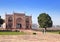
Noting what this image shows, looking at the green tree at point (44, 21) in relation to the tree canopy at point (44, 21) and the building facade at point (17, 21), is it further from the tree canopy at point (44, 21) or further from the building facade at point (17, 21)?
the building facade at point (17, 21)

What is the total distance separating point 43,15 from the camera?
72.2 metres

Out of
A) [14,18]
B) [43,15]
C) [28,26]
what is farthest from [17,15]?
[43,15]

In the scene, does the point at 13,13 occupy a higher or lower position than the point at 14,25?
higher

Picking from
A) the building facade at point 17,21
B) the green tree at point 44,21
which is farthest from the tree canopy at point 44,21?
the building facade at point 17,21

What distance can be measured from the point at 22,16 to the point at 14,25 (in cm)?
527

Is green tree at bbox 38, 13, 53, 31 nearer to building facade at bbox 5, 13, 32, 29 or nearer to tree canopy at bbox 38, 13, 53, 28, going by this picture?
tree canopy at bbox 38, 13, 53, 28

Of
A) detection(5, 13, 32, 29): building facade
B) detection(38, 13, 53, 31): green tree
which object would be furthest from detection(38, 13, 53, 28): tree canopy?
detection(5, 13, 32, 29): building facade

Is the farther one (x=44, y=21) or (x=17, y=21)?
Result: (x=17, y=21)

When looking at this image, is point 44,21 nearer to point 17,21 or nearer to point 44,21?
point 44,21

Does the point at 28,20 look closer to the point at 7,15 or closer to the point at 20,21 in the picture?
the point at 20,21

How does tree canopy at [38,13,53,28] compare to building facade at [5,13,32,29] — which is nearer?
tree canopy at [38,13,53,28]

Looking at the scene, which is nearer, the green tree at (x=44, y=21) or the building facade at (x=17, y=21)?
the green tree at (x=44, y=21)

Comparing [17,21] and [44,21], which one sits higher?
[17,21]

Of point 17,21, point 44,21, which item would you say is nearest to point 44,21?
point 44,21
